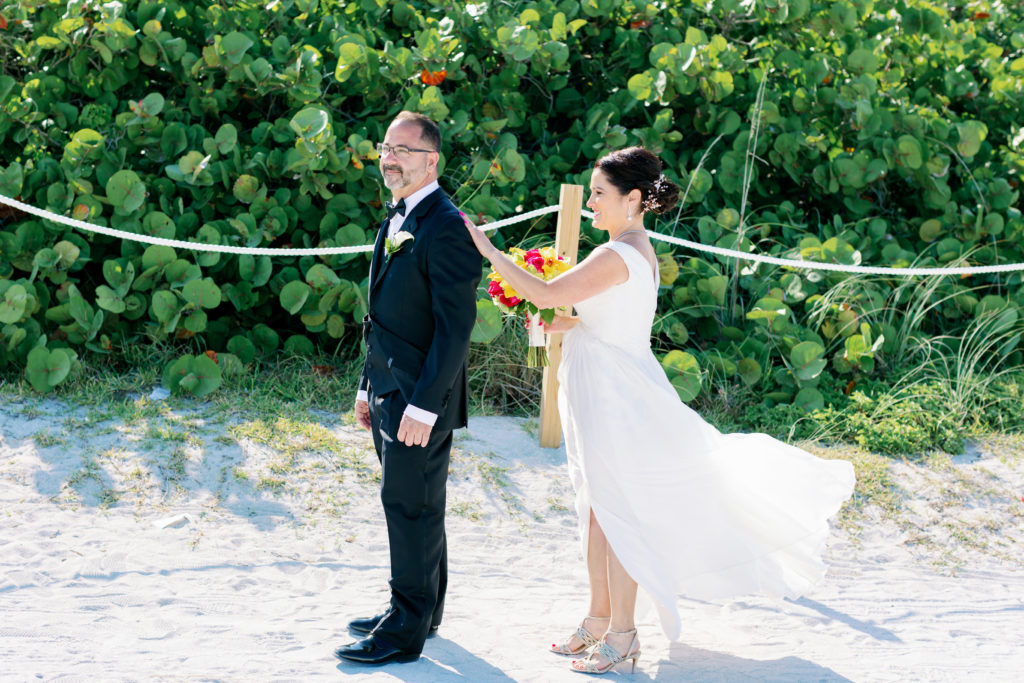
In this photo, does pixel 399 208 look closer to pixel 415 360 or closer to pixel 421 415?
pixel 415 360

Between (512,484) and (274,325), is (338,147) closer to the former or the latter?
(274,325)

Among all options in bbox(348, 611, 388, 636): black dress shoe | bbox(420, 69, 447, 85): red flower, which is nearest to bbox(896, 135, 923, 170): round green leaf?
bbox(420, 69, 447, 85): red flower

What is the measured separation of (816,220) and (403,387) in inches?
184

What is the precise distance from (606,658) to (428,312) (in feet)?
4.08

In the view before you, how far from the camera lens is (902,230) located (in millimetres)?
6840

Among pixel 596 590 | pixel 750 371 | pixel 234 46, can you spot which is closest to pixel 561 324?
pixel 596 590

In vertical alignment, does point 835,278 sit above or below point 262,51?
below

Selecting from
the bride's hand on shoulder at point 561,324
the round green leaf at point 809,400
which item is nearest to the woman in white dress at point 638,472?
the bride's hand on shoulder at point 561,324

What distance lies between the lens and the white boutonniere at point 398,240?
117 inches

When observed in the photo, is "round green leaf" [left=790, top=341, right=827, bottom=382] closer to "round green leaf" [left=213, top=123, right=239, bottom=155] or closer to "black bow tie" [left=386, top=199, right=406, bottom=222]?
"black bow tie" [left=386, top=199, right=406, bottom=222]

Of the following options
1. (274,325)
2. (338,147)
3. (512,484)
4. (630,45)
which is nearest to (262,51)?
(338,147)

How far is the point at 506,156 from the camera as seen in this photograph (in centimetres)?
598

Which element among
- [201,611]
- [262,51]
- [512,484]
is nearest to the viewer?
[201,611]

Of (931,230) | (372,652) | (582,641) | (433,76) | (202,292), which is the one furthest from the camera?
(931,230)
